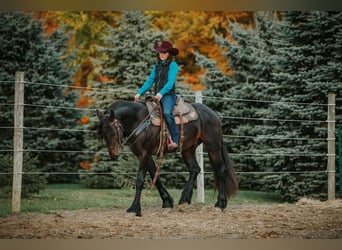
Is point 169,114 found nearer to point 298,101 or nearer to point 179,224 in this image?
point 179,224

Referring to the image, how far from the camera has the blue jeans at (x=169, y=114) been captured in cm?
677

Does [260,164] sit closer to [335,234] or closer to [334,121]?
[334,121]

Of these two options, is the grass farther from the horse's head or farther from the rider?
the horse's head

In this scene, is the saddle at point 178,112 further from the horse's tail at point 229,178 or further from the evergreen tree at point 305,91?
the evergreen tree at point 305,91

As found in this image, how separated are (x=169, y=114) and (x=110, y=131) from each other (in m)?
0.73

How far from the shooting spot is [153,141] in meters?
6.77

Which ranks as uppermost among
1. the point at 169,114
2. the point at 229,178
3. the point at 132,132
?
the point at 169,114

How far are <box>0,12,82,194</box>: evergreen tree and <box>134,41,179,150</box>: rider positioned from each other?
12.4 ft

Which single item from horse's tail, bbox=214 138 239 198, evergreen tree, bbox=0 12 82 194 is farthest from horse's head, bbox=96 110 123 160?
evergreen tree, bbox=0 12 82 194

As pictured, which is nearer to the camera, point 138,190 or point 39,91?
point 138,190

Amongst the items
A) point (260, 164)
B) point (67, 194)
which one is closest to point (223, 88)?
point (260, 164)

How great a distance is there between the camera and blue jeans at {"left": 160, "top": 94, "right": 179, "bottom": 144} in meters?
6.77

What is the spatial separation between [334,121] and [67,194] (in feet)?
12.5

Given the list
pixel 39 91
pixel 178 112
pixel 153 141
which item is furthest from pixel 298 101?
pixel 39 91
